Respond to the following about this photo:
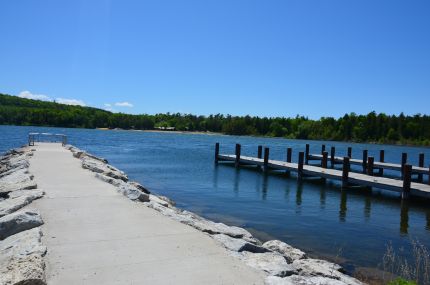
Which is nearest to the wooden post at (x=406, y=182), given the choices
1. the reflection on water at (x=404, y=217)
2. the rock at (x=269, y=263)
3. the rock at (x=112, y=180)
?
the reflection on water at (x=404, y=217)

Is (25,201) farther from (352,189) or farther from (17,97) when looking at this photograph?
(17,97)

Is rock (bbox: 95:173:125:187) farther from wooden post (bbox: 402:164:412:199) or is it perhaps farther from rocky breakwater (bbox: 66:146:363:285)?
wooden post (bbox: 402:164:412:199)

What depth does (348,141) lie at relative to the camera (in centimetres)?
13600

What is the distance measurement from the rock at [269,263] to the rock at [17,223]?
365 cm

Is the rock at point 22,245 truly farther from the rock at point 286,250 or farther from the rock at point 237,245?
the rock at point 286,250

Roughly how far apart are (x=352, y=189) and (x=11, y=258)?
2094 centimetres

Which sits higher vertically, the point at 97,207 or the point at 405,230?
the point at 97,207

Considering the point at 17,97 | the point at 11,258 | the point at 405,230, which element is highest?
the point at 17,97

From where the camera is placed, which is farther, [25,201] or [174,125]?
[174,125]

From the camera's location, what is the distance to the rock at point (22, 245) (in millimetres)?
5711

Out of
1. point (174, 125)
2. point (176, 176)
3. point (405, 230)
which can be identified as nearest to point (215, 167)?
point (176, 176)

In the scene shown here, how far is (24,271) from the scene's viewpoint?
4.87 metres

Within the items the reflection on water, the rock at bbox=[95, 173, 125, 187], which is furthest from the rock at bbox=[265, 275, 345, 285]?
the reflection on water

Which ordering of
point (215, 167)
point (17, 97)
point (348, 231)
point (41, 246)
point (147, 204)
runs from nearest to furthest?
point (41, 246), point (147, 204), point (348, 231), point (215, 167), point (17, 97)
